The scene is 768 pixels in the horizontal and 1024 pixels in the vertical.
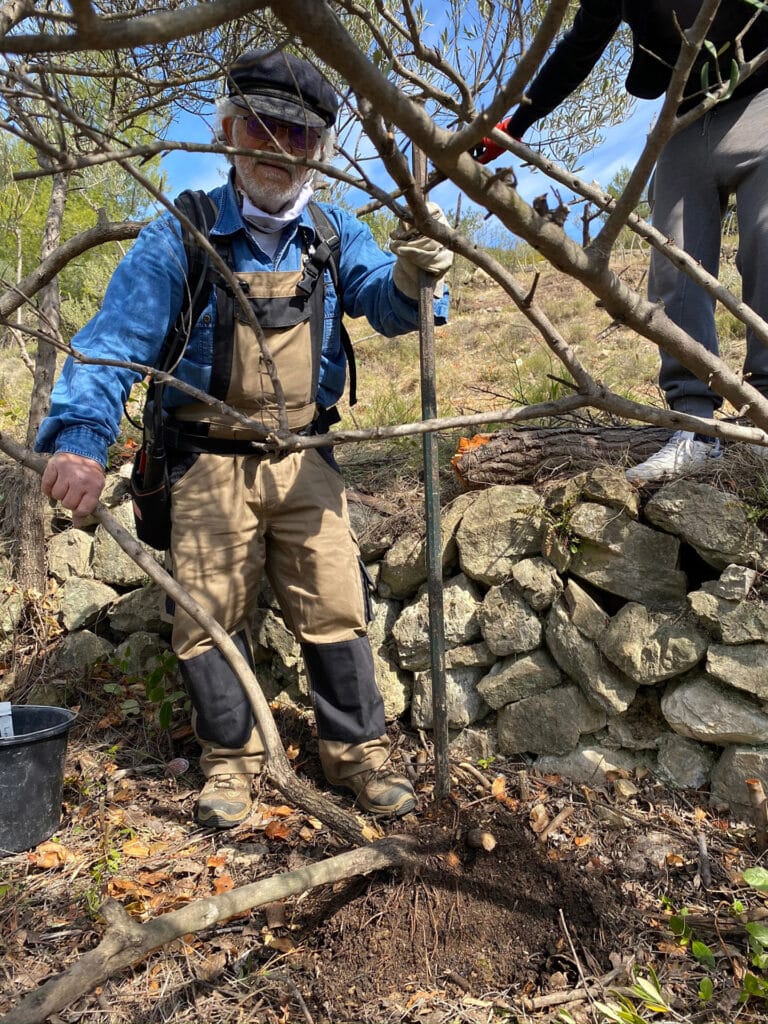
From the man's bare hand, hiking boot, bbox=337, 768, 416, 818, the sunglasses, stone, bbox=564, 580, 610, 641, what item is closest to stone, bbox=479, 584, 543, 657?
stone, bbox=564, 580, 610, 641

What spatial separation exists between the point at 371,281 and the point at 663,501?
54.8 inches

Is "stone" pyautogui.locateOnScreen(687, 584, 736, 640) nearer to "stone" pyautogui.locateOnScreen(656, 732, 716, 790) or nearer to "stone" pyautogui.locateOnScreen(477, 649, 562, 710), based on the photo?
"stone" pyautogui.locateOnScreen(656, 732, 716, 790)

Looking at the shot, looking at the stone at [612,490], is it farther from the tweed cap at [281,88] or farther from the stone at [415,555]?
the tweed cap at [281,88]

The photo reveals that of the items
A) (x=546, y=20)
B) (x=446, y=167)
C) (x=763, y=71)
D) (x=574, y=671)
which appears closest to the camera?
(x=546, y=20)

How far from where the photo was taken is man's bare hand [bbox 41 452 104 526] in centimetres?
245

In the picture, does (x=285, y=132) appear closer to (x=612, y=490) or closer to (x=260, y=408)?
(x=260, y=408)

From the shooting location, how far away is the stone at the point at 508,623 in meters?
3.06

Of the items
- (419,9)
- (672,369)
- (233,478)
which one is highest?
(419,9)

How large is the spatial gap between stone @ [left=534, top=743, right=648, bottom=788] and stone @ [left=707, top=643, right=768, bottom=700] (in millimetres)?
492

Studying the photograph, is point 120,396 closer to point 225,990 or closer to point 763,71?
point 225,990

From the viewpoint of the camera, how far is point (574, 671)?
9.68 feet

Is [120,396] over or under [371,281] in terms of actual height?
under

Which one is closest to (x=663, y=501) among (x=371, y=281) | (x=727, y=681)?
(x=727, y=681)

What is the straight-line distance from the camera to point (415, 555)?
10.8ft
